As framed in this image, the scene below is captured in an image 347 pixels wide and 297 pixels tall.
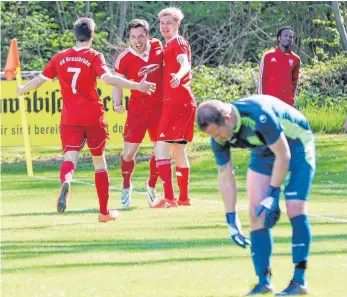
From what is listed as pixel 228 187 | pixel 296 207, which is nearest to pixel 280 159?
pixel 296 207

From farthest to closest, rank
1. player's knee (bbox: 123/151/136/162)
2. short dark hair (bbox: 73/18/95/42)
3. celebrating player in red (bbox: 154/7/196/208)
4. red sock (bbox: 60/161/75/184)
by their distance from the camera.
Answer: player's knee (bbox: 123/151/136/162) < celebrating player in red (bbox: 154/7/196/208) < red sock (bbox: 60/161/75/184) < short dark hair (bbox: 73/18/95/42)

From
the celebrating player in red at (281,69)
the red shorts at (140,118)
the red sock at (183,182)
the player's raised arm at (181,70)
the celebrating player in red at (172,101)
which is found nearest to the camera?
the player's raised arm at (181,70)

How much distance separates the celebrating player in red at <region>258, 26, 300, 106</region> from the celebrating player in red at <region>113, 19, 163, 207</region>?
9.83ft

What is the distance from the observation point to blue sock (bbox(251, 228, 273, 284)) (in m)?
8.73

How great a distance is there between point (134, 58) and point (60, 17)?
24778 mm

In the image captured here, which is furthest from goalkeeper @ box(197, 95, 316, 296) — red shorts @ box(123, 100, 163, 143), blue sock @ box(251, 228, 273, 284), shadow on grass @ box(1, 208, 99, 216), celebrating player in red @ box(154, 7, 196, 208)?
red shorts @ box(123, 100, 163, 143)

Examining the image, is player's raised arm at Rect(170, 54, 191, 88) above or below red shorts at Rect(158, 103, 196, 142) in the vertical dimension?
above

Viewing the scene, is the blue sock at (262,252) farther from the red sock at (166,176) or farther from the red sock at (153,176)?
the red sock at (153,176)

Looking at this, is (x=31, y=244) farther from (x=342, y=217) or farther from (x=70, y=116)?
(x=342, y=217)

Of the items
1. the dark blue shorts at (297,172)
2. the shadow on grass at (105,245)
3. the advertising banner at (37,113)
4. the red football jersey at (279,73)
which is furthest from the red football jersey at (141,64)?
the advertising banner at (37,113)

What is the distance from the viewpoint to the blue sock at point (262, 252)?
8734 mm

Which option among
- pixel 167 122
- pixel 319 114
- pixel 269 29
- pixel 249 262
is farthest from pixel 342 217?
pixel 269 29

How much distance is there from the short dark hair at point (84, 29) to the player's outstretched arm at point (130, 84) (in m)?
0.54

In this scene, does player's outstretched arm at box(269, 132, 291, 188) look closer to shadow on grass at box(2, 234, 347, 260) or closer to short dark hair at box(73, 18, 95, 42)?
shadow on grass at box(2, 234, 347, 260)
